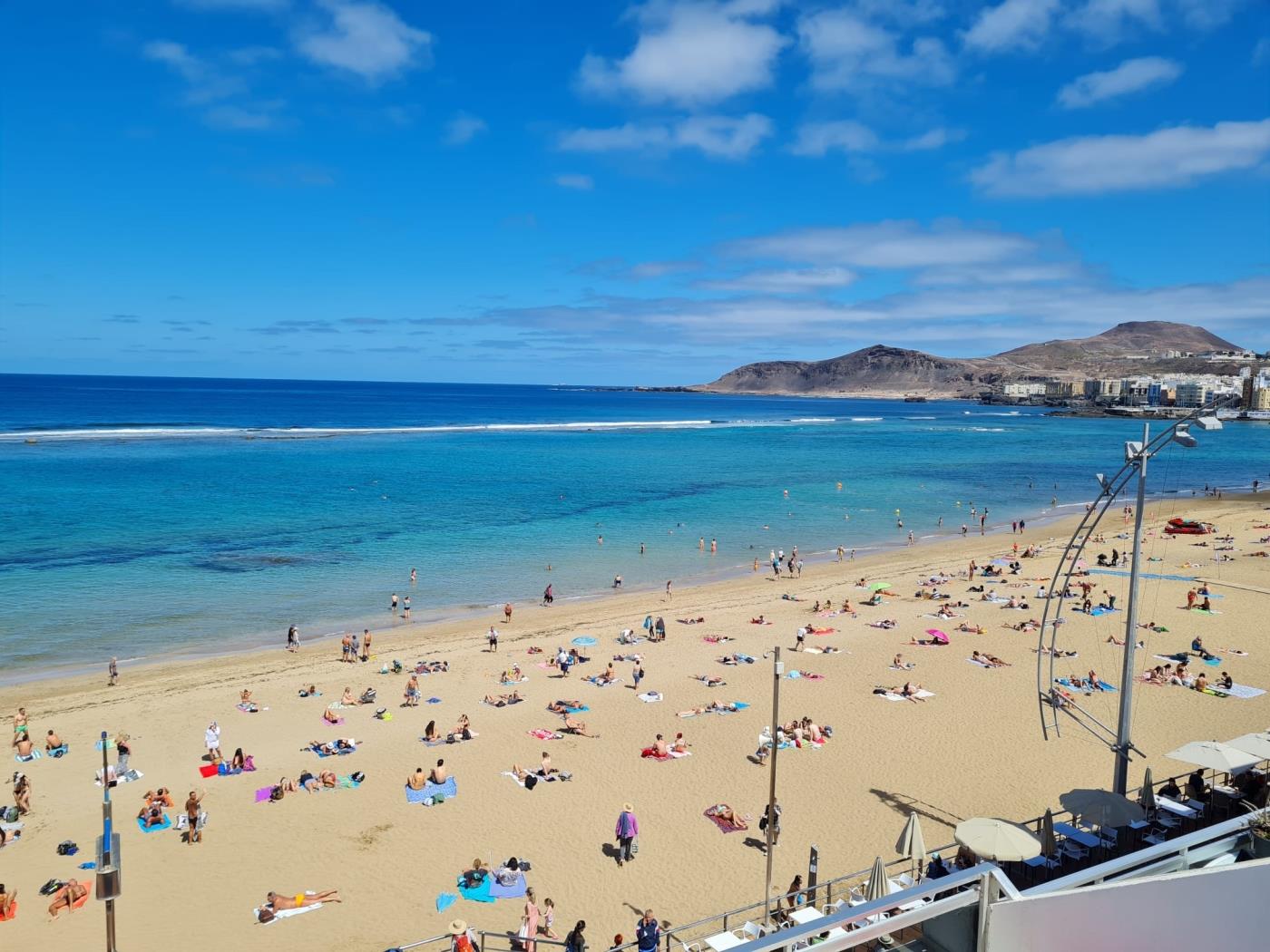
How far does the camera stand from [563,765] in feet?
51.1

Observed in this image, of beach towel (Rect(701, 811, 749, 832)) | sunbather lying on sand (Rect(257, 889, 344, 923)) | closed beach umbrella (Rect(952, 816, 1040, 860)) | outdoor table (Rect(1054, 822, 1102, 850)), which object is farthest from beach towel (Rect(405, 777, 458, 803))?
outdoor table (Rect(1054, 822, 1102, 850))

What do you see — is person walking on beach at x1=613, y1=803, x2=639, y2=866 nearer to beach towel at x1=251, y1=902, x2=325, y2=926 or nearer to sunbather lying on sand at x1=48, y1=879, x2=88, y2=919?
beach towel at x1=251, y1=902, x2=325, y2=926

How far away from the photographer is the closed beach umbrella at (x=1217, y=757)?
10.5m

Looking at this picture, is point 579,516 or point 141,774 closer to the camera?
point 141,774

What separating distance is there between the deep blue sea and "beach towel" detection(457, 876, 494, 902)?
15.7 meters

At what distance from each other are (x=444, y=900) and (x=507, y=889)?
0.85m

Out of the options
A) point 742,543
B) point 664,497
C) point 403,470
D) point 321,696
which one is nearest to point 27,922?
point 321,696

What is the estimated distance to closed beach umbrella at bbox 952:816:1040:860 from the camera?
9.10m

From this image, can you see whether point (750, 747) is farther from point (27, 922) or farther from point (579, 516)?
point (579, 516)

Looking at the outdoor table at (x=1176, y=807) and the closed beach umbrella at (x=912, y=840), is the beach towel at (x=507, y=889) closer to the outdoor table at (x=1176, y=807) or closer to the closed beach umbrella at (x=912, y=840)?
the closed beach umbrella at (x=912, y=840)

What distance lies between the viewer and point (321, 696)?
1958cm

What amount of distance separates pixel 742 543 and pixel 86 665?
26977 mm

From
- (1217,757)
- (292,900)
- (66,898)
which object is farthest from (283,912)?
(1217,757)

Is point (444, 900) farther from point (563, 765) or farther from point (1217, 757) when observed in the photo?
point (1217, 757)
